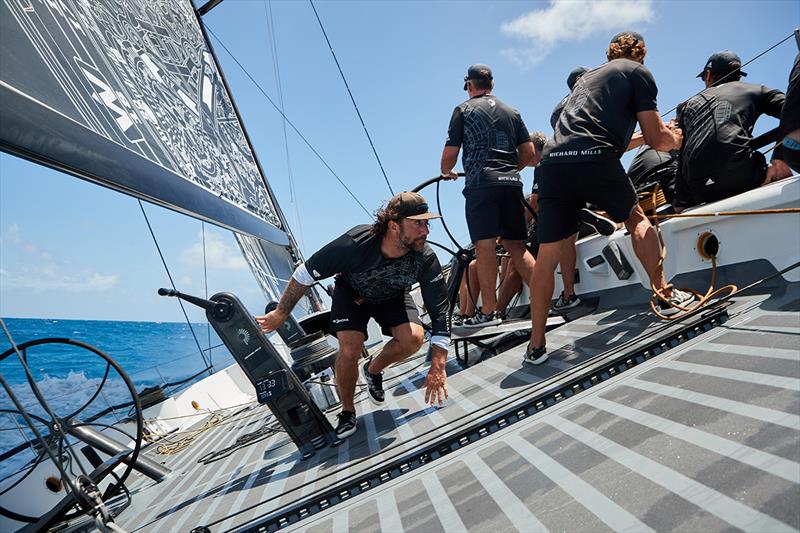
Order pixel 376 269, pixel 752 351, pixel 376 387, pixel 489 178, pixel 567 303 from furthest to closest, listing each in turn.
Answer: pixel 567 303 → pixel 489 178 → pixel 376 387 → pixel 376 269 → pixel 752 351

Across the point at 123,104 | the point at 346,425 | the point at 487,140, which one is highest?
the point at 123,104

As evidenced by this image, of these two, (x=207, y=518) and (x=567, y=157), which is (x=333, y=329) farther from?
(x=567, y=157)

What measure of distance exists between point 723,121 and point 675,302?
3.54 feet

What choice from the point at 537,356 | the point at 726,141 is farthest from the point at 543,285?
the point at 726,141

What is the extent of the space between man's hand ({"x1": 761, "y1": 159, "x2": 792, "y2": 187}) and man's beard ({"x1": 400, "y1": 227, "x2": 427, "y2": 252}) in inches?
75.2

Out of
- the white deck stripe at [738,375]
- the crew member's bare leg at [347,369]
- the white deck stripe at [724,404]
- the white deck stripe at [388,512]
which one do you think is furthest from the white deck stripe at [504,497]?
the crew member's bare leg at [347,369]

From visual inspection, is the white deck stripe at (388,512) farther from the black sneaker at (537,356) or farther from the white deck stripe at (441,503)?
the black sneaker at (537,356)

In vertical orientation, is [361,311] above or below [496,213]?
below

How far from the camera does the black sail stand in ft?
5.94

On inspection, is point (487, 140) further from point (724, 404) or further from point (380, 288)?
point (724, 404)

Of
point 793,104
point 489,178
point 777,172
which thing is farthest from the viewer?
point 489,178

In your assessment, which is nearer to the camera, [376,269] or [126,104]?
[376,269]

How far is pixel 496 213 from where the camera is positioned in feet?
10.00

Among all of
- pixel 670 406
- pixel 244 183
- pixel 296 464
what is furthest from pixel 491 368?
pixel 244 183
